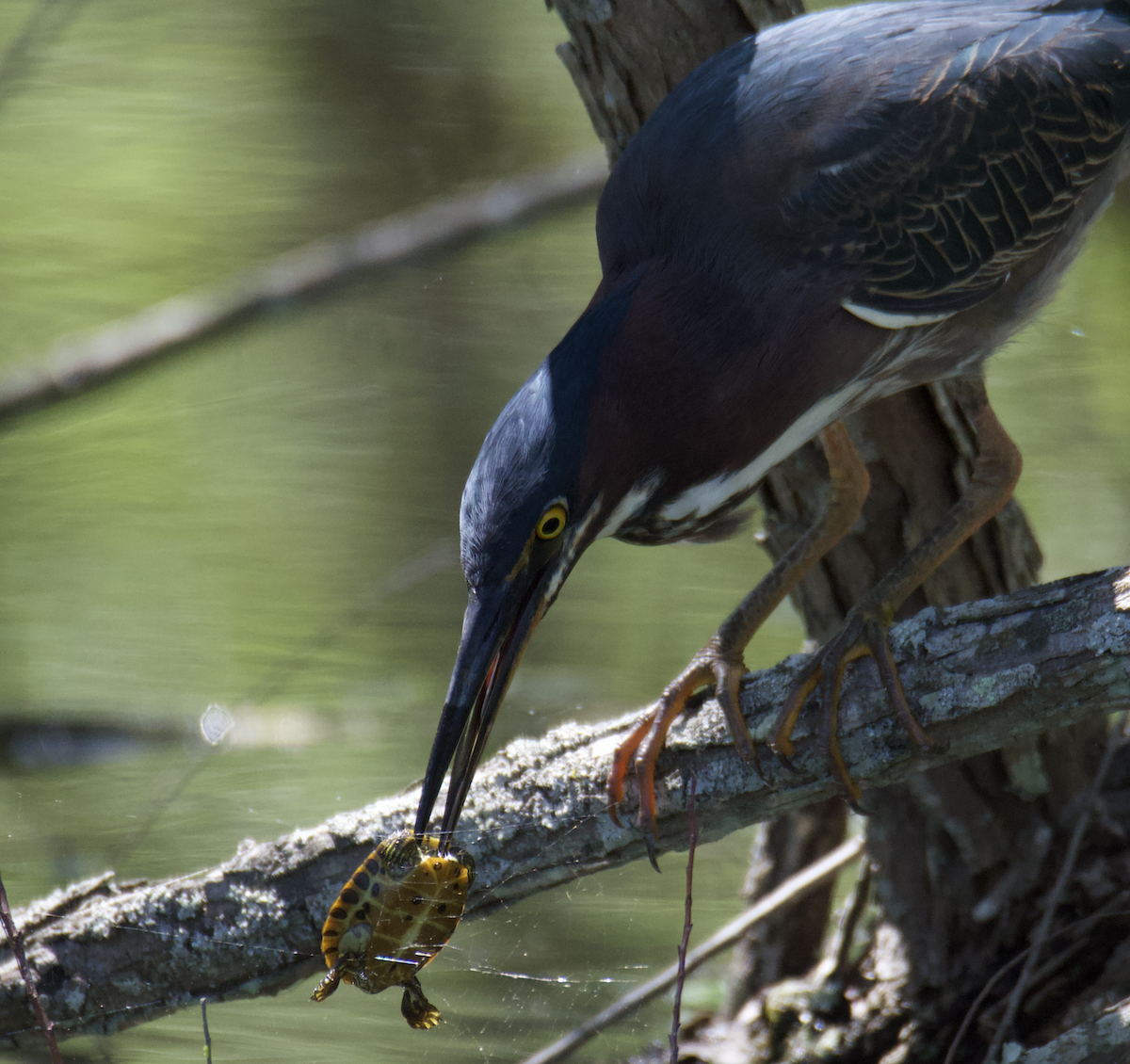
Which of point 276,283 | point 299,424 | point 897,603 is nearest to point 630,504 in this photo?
point 897,603

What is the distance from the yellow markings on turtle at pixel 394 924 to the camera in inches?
58.4

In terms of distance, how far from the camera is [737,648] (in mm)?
1976

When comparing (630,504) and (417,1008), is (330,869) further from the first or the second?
(630,504)

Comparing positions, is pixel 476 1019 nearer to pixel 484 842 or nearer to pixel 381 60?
pixel 484 842

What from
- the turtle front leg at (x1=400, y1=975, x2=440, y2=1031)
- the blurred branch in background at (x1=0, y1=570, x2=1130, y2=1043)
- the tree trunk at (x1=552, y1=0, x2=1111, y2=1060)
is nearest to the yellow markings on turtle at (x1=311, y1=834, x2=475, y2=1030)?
the turtle front leg at (x1=400, y1=975, x2=440, y2=1031)

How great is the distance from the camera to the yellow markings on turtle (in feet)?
4.86

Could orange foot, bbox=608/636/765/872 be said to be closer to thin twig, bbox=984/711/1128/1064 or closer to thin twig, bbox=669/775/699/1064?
thin twig, bbox=669/775/699/1064

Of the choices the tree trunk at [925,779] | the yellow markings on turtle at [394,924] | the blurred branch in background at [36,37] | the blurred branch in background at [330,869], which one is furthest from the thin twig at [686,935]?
the blurred branch in background at [36,37]

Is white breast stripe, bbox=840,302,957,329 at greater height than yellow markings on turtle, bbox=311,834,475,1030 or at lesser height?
greater

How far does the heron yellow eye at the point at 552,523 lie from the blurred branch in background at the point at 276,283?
1845 millimetres

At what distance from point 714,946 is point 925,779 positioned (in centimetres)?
53

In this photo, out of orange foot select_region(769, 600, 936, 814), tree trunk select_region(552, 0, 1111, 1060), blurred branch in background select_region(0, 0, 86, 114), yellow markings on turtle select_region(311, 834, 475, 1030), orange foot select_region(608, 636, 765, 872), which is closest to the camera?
yellow markings on turtle select_region(311, 834, 475, 1030)

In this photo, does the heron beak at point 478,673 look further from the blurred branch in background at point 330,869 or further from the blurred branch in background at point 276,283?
the blurred branch in background at point 276,283

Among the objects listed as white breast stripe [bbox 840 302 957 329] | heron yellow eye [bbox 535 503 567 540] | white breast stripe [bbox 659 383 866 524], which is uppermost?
white breast stripe [bbox 840 302 957 329]
